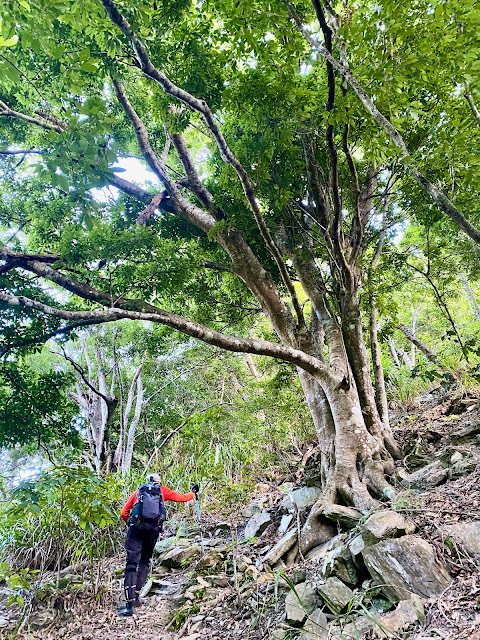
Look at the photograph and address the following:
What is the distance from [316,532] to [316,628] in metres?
1.40

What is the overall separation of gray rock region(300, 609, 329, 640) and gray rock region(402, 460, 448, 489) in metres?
2.04

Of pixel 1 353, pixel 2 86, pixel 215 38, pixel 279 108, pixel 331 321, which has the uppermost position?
pixel 2 86

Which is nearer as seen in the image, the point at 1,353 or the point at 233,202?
the point at 1,353

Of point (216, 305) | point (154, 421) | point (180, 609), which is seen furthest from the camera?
point (154, 421)

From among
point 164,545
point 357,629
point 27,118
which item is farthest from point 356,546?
point 27,118

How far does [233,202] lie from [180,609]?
5437 millimetres

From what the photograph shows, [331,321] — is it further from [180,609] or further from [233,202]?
[180,609]

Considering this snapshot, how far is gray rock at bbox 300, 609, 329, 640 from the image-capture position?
243 cm

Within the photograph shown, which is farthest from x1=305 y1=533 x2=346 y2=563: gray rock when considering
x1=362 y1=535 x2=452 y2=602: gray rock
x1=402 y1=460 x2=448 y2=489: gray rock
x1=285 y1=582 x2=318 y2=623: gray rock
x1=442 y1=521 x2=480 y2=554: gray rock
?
x1=402 y1=460 x2=448 y2=489: gray rock

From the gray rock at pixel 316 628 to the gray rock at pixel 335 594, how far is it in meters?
0.09

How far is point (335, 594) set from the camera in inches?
107

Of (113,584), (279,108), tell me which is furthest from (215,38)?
(113,584)

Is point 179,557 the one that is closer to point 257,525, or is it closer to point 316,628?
point 257,525

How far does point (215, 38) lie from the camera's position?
14.2 feet
